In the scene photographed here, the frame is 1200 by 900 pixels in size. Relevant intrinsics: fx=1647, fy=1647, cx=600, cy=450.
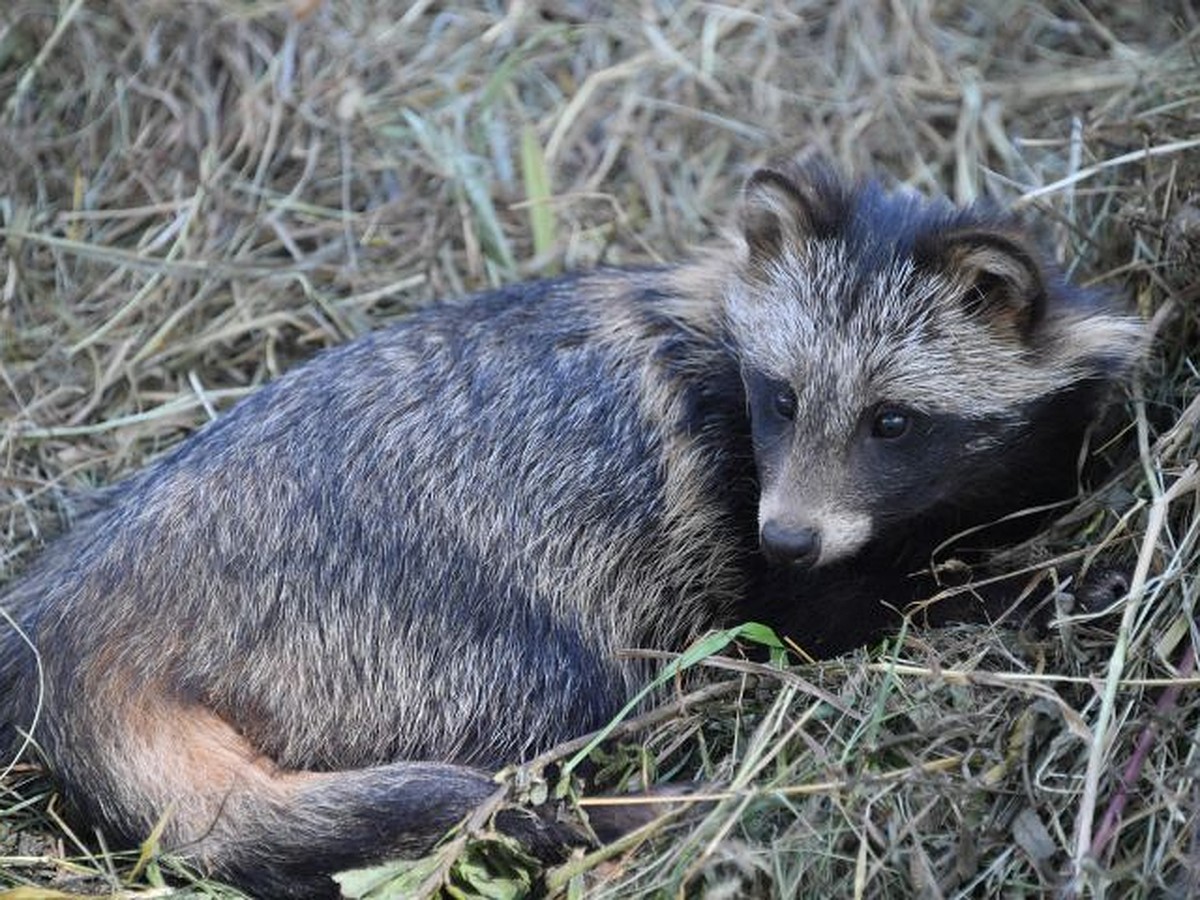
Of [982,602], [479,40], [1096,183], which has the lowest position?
[982,602]

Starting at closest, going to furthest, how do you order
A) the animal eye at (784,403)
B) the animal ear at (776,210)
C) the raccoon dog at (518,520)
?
the raccoon dog at (518,520) → the animal eye at (784,403) → the animal ear at (776,210)

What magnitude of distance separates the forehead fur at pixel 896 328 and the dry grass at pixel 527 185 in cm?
44

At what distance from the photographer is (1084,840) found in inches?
174

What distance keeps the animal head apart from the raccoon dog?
11mm

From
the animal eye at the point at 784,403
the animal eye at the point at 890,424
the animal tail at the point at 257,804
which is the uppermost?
the animal eye at the point at 784,403

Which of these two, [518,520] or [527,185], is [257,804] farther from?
[527,185]

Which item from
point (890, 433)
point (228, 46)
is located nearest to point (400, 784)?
point (890, 433)

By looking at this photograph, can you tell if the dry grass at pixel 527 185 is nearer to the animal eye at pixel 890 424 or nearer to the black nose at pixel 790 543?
the black nose at pixel 790 543

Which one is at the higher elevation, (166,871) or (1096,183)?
(1096,183)

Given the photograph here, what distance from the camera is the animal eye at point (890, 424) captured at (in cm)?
530

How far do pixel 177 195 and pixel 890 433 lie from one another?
3939mm

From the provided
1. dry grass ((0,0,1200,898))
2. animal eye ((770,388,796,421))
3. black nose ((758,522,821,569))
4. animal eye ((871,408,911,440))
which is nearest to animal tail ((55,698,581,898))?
dry grass ((0,0,1200,898))

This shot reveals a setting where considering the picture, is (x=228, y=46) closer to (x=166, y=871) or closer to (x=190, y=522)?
(x=190, y=522)

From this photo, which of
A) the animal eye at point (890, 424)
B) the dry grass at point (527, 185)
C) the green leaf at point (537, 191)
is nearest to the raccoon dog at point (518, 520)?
the animal eye at point (890, 424)
